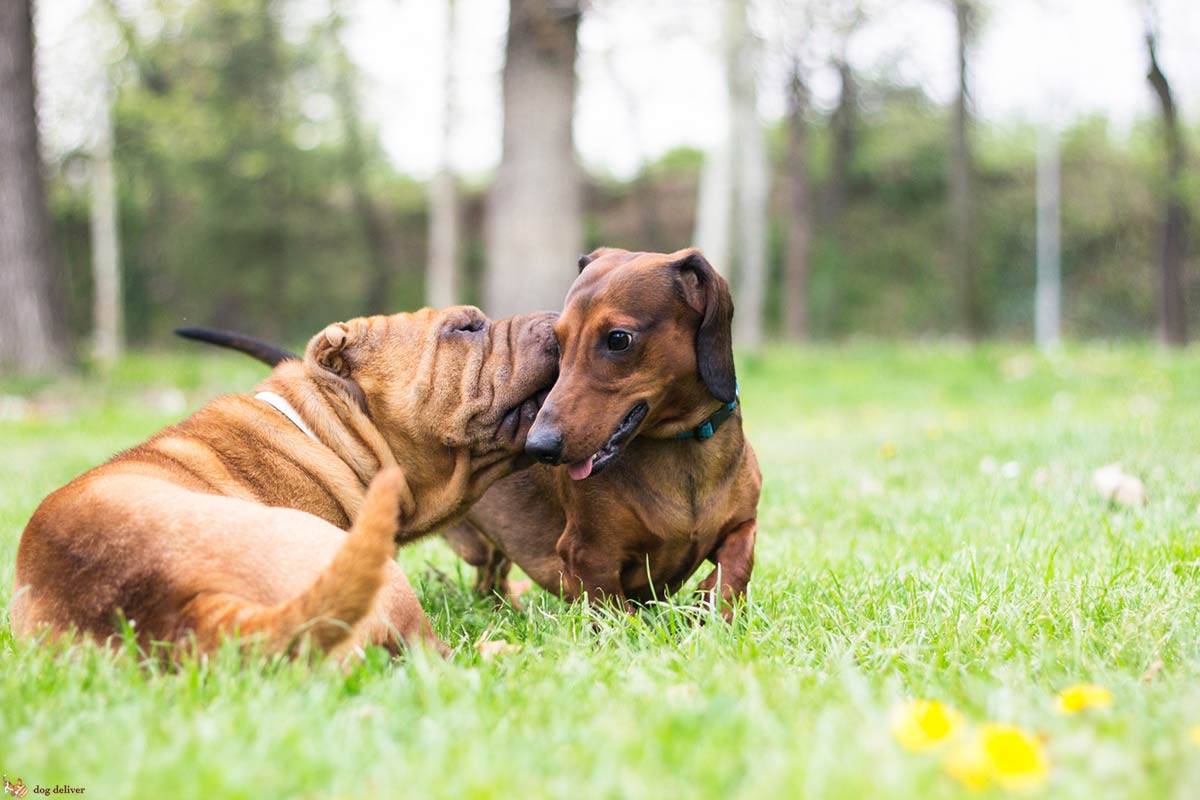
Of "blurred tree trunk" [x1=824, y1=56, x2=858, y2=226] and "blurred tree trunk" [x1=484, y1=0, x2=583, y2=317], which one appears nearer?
"blurred tree trunk" [x1=484, y1=0, x2=583, y2=317]

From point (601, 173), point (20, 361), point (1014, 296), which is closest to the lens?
point (20, 361)

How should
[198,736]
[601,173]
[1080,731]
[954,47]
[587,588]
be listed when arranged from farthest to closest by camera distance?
1. [601,173]
2. [954,47]
3. [587,588]
4. [198,736]
5. [1080,731]

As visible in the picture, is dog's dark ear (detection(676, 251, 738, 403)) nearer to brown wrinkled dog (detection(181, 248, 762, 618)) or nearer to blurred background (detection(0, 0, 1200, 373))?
brown wrinkled dog (detection(181, 248, 762, 618))

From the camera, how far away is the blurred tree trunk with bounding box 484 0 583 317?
10.6 metres

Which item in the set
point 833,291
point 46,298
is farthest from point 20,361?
point 833,291

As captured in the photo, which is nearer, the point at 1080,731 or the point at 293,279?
the point at 1080,731

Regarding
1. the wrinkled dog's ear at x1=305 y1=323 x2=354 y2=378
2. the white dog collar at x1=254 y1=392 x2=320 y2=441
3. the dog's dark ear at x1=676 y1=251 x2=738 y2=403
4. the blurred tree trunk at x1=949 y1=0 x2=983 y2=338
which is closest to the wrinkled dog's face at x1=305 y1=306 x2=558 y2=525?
the wrinkled dog's ear at x1=305 y1=323 x2=354 y2=378

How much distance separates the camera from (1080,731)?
1.86m

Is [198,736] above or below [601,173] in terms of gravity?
below

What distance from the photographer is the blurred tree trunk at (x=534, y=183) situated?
34.7ft

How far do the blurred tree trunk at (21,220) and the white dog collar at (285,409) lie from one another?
9066 millimetres

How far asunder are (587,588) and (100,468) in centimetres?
154

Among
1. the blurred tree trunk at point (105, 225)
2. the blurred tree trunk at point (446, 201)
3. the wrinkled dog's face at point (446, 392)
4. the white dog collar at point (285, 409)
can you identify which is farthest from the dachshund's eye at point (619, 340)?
the blurred tree trunk at point (105, 225)

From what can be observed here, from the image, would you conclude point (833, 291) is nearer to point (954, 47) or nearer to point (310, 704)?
point (954, 47)
